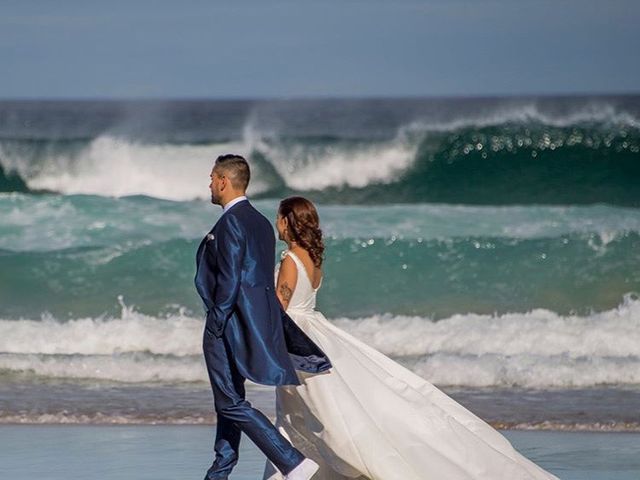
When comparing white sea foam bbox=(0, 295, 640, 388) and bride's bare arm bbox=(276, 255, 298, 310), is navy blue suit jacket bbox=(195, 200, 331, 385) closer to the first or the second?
bride's bare arm bbox=(276, 255, 298, 310)

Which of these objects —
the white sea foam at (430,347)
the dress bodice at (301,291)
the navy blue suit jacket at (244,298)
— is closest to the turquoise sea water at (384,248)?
the white sea foam at (430,347)

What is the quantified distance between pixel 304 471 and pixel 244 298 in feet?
2.37

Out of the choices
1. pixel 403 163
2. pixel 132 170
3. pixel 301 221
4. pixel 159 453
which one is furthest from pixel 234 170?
pixel 403 163

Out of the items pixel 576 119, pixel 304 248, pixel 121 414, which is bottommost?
pixel 121 414

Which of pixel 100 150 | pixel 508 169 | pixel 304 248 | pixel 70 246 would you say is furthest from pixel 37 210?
pixel 304 248

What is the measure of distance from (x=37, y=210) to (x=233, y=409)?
1227 centimetres

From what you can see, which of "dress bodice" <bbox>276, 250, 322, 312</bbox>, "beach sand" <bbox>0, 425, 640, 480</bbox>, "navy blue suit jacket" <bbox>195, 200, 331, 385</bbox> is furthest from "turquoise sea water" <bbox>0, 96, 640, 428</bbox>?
"navy blue suit jacket" <bbox>195, 200, 331, 385</bbox>

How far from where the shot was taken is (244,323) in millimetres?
5684

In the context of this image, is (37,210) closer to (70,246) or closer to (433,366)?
(70,246)

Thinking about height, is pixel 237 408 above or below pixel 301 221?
below

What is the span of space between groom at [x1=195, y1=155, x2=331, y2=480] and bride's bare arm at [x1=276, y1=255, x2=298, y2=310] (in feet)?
0.53

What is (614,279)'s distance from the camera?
14969 millimetres

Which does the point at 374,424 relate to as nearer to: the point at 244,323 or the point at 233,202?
the point at 244,323

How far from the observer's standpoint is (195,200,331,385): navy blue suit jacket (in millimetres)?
5645
